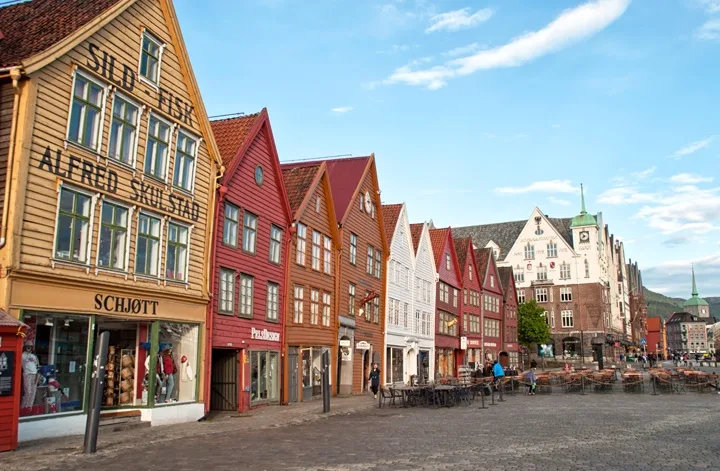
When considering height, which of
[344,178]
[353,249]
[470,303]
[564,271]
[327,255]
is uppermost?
[564,271]

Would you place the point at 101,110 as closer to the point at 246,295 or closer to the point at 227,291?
the point at 227,291

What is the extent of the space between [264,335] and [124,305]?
822cm

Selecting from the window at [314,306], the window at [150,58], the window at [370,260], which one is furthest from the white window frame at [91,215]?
the window at [370,260]

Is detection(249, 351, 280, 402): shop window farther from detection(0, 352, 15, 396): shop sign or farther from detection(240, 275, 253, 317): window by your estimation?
detection(0, 352, 15, 396): shop sign

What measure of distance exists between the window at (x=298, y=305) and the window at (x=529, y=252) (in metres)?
72.1

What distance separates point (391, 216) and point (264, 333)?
59.1ft

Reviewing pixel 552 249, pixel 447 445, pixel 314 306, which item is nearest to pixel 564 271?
pixel 552 249

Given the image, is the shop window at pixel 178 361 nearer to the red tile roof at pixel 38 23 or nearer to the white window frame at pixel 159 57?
the white window frame at pixel 159 57

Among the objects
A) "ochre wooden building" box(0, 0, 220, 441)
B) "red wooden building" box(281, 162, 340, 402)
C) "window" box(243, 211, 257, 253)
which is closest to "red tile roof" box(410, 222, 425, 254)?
"red wooden building" box(281, 162, 340, 402)

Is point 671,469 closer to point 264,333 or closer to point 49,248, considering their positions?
point 49,248

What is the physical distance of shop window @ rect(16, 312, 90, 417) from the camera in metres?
15.1

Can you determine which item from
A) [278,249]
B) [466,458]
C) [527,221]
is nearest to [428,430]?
[466,458]

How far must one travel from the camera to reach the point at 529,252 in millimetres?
96375

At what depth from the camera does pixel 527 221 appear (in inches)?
3851
